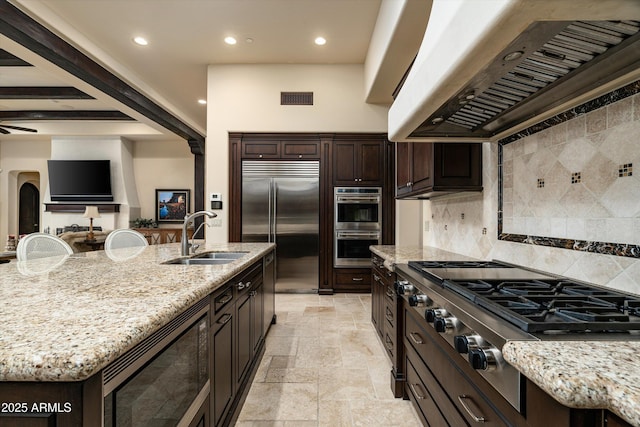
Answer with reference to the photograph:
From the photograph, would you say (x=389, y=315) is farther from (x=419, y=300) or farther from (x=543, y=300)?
(x=543, y=300)

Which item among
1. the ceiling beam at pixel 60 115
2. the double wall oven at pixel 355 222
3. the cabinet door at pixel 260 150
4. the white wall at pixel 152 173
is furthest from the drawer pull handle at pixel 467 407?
the white wall at pixel 152 173

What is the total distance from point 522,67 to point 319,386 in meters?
2.21

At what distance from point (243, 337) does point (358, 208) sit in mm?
3173

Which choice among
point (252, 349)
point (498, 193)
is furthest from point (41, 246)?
point (498, 193)

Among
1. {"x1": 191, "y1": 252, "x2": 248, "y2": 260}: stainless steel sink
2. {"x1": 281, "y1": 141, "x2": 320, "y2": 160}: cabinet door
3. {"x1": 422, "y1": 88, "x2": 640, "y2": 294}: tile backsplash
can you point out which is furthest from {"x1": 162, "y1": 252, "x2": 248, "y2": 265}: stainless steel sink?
{"x1": 281, "y1": 141, "x2": 320, "y2": 160}: cabinet door

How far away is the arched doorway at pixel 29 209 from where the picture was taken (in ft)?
29.9

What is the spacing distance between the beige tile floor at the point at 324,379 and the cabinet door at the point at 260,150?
2.44 meters

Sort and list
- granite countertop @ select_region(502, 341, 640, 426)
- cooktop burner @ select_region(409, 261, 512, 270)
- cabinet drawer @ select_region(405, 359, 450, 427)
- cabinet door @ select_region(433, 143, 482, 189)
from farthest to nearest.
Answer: cabinet door @ select_region(433, 143, 482, 189) → cooktop burner @ select_region(409, 261, 512, 270) → cabinet drawer @ select_region(405, 359, 450, 427) → granite countertop @ select_region(502, 341, 640, 426)

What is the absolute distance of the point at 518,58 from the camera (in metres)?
1.01

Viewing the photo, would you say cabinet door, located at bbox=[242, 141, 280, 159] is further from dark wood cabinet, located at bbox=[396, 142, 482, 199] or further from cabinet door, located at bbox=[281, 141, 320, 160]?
dark wood cabinet, located at bbox=[396, 142, 482, 199]

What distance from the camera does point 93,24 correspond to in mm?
3926

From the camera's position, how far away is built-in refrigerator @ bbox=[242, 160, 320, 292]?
482cm

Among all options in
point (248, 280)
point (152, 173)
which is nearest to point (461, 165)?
point (248, 280)

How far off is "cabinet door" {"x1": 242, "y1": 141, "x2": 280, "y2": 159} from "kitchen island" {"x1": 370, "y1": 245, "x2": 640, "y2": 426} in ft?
14.5
